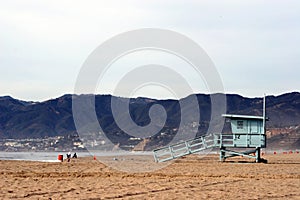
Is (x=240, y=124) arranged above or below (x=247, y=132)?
above

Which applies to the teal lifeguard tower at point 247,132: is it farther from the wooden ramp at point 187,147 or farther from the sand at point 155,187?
the sand at point 155,187

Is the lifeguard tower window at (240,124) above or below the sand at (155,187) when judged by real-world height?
above

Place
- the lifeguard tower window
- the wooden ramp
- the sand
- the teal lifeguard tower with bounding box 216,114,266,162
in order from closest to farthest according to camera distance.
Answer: the sand < the wooden ramp < the teal lifeguard tower with bounding box 216,114,266,162 < the lifeguard tower window

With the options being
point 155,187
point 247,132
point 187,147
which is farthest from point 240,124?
point 155,187

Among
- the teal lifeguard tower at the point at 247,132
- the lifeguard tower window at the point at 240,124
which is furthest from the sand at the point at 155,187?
the lifeguard tower window at the point at 240,124

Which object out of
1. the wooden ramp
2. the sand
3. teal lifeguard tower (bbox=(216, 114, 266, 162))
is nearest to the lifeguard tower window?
teal lifeguard tower (bbox=(216, 114, 266, 162))

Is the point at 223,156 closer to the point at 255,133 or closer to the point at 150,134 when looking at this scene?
the point at 255,133

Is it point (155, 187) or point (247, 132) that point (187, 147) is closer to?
point (247, 132)

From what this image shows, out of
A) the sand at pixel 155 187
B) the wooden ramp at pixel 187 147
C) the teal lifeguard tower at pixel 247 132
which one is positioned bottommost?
the sand at pixel 155 187

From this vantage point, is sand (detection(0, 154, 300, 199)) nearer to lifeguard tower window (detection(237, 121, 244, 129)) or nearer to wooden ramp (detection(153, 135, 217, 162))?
wooden ramp (detection(153, 135, 217, 162))

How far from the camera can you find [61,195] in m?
17.8

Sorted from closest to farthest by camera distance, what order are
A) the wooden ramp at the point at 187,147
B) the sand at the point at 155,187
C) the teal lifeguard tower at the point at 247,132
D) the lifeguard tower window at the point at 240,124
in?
the sand at the point at 155,187 < the wooden ramp at the point at 187,147 < the teal lifeguard tower at the point at 247,132 < the lifeguard tower window at the point at 240,124

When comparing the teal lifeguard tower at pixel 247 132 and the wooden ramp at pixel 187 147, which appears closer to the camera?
the wooden ramp at pixel 187 147

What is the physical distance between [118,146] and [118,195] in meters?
177
